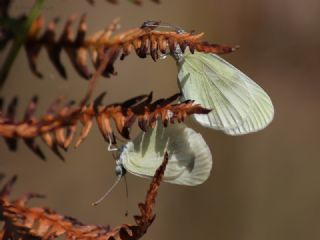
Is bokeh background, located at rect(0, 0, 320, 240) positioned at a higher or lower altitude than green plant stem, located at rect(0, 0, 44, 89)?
lower

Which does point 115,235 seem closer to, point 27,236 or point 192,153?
point 27,236

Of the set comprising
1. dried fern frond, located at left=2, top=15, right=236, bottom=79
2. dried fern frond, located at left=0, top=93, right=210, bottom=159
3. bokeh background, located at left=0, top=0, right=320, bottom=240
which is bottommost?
bokeh background, located at left=0, top=0, right=320, bottom=240

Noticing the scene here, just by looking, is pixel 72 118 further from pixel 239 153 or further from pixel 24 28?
pixel 239 153

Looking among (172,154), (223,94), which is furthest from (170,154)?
(223,94)

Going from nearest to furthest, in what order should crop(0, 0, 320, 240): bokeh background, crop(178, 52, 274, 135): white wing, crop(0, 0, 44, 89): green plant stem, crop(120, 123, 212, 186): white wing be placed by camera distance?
1. crop(0, 0, 44, 89): green plant stem
2. crop(120, 123, 212, 186): white wing
3. crop(178, 52, 274, 135): white wing
4. crop(0, 0, 320, 240): bokeh background

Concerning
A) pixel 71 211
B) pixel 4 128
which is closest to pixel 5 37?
pixel 4 128

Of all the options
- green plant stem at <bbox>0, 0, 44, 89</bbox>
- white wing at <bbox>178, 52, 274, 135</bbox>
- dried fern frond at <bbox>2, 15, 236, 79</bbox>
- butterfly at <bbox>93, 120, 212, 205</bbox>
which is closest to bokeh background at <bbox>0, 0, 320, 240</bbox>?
white wing at <bbox>178, 52, 274, 135</bbox>

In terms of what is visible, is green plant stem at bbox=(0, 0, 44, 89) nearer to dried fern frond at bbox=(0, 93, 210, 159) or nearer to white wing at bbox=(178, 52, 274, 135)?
dried fern frond at bbox=(0, 93, 210, 159)
